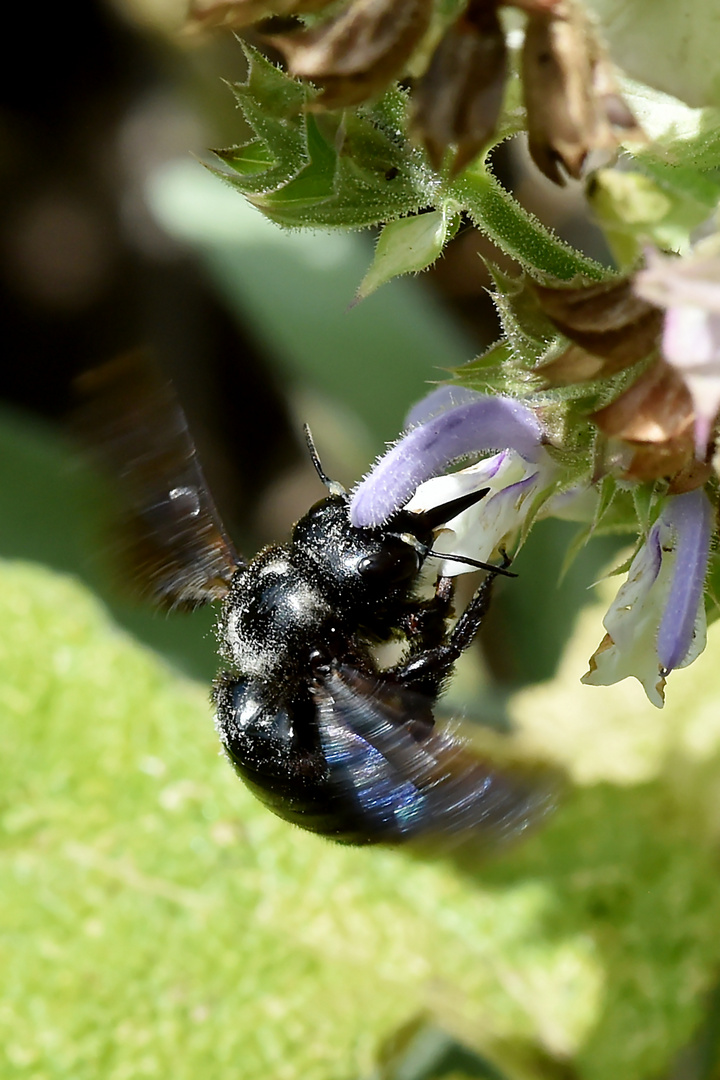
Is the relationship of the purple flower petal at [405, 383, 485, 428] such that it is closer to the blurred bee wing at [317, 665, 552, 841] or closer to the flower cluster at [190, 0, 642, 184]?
the blurred bee wing at [317, 665, 552, 841]

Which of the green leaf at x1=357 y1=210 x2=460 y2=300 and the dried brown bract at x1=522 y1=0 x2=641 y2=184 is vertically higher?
the dried brown bract at x1=522 y1=0 x2=641 y2=184

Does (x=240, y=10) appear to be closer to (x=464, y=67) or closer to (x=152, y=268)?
(x=464, y=67)

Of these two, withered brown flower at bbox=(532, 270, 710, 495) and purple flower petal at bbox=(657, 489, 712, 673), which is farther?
purple flower petal at bbox=(657, 489, 712, 673)

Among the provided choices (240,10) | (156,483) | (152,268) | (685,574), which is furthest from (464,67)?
(152,268)

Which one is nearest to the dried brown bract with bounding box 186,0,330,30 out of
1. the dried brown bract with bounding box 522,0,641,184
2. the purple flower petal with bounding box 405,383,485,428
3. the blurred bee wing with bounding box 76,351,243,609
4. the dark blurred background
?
the dried brown bract with bounding box 522,0,641,184

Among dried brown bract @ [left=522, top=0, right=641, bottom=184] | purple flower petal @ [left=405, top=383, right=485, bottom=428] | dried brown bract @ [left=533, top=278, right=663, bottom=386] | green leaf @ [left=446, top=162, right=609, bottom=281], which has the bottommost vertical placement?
purple flower petal @ [left=405, top=383, right=485, bottom=428]

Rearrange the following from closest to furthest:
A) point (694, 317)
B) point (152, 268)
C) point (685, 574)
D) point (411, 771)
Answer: point (694, 317)
point (685, 574)
point (411, 771)
point (152, 268)

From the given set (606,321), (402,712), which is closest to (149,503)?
(402,712)
